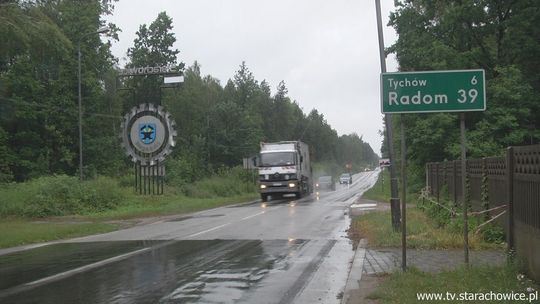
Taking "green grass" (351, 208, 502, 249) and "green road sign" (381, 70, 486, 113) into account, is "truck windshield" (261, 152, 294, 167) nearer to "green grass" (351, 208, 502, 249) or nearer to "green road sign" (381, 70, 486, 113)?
"green grass" (351, 208, 502, 249)

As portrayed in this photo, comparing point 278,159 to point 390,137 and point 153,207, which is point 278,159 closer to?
point 153,207

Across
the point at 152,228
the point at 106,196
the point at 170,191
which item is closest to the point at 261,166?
the point at 170,191

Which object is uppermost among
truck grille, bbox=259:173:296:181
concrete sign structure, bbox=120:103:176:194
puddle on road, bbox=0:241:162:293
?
concrete sign structure, bbox=120:103:176:194

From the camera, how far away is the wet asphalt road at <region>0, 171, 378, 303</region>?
27.1 ft

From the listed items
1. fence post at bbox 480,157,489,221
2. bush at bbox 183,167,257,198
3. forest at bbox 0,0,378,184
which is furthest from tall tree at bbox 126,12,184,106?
fence post at bbox 480,157,489,221

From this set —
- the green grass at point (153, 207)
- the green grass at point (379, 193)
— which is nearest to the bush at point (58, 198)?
the green grass at point (153, 207)

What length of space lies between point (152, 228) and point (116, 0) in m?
38.3

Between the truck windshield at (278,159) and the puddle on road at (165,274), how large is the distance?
22.8m

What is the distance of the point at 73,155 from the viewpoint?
51312mm

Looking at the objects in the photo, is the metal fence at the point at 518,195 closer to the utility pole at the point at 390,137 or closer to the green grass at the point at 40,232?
the utility pole at the point at 390,137

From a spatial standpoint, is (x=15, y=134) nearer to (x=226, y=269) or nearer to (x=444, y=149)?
(x=444, y=149)

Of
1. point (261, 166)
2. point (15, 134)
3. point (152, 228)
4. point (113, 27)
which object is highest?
point (113, 27)

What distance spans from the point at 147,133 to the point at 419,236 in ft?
78.3

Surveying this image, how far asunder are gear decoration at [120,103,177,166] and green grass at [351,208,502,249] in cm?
1875
